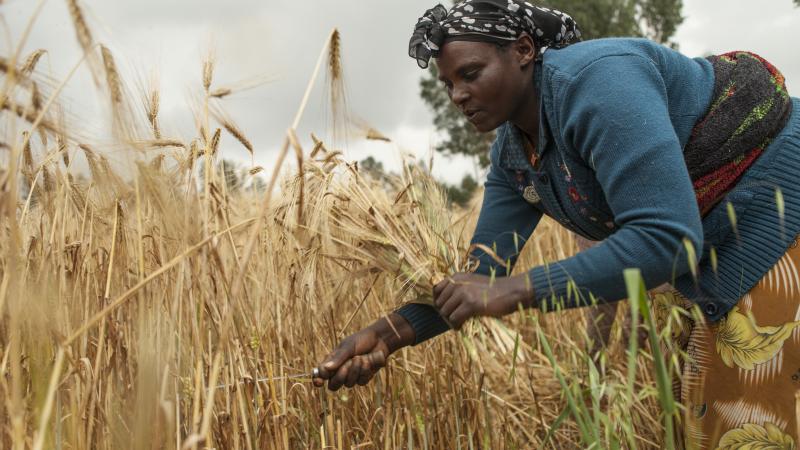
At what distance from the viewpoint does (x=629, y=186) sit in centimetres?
124

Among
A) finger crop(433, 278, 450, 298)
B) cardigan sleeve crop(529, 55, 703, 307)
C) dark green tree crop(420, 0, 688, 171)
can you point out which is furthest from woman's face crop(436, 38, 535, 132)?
dark green tree crop(420, 0, 688, 171)

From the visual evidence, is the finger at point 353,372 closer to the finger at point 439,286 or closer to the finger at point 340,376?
the finger at point 340,376

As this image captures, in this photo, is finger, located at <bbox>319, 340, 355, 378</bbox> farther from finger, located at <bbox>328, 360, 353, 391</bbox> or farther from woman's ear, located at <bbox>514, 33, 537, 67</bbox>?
woman's ear, located at <bbox>514, 33, 537, 67</bbox>

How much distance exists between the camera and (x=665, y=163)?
3.99ft

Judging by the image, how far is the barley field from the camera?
3.54 ft

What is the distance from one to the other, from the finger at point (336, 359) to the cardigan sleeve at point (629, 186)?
44cm

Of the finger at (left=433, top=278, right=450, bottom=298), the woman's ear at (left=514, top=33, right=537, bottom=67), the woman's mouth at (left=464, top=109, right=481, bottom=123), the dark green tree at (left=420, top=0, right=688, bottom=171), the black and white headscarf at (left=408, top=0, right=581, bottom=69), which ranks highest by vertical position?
the dark green tree at (left=420, top=0, right=688, bottom=171)

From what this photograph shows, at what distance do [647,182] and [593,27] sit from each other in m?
15.4

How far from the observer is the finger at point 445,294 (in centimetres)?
137

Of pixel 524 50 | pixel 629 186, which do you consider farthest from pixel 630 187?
pixel 524 50

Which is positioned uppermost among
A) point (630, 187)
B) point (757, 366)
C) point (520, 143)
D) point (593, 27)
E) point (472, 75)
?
point (593, 27)

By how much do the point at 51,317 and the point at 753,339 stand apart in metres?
1.23

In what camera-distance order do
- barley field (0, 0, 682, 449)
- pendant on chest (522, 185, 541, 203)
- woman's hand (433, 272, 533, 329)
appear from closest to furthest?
barley field (0, 0, 682, 449), woman's hand (433, 272, 533, 329), pendant on chest (522, 185, 541, 203)

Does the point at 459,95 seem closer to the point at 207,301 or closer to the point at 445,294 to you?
the point at 445,294
